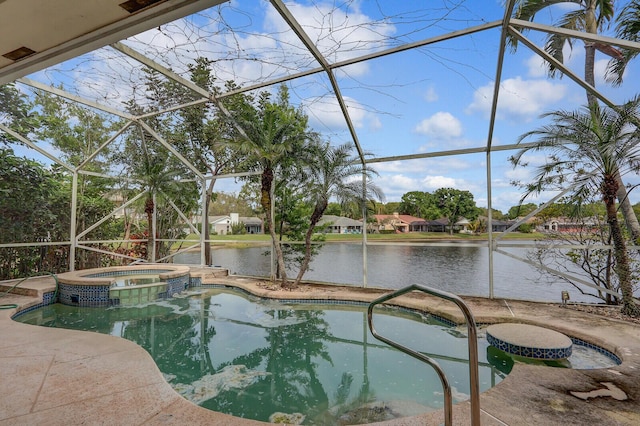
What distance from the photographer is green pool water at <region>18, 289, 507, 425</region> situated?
3297mm

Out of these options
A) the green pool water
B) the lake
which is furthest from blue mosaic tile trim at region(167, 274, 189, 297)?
the lake

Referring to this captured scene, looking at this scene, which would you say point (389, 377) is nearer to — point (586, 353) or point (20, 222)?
point (586, 353)

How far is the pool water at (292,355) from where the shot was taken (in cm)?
329

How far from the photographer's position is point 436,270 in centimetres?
787

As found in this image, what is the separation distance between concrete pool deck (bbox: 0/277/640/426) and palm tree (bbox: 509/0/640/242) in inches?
111

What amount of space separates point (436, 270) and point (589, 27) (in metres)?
6.36

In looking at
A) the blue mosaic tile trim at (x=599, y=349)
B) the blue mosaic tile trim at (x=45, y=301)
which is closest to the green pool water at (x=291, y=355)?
the blue mosaic tile trim at (x=45, y=301)

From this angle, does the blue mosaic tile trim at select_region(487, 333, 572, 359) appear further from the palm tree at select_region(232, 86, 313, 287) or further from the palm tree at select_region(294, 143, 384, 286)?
the palm tree at select_region(232, 86, 313, 287)

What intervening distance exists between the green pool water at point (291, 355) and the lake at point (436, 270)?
1.59 metres

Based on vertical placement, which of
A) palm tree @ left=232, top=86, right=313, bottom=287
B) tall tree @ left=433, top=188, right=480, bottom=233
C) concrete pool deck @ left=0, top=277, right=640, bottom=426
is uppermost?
palm tree @ left=232, top=86, right=313, bottom=287

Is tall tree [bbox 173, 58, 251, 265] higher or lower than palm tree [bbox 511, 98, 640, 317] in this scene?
higher

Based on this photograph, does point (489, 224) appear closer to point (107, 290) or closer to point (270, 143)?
point (270, 143)

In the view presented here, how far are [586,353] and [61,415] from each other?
5.84 meters

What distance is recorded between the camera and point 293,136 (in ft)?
26.2
